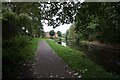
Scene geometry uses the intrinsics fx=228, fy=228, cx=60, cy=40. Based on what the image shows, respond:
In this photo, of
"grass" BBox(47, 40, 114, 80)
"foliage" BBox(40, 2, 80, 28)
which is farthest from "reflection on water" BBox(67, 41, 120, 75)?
"foliage" BBox(40, 2, 80, 28)

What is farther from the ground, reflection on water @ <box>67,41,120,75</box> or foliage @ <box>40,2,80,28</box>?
foliage @ <box>40,2,80,28</box>

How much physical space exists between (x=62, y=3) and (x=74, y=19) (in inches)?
62.3

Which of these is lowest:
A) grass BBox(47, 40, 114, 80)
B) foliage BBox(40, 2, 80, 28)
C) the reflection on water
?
the reflection on water

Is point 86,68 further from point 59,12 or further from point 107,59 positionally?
point 107,59

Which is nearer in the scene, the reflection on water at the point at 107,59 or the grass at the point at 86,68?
the grass at the point at 86,68

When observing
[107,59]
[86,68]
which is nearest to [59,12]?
[86,68]

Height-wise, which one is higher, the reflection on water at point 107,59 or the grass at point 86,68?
the grass at point 86,68

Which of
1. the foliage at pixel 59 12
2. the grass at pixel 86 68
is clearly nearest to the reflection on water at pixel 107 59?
the grass at pixel 86 68

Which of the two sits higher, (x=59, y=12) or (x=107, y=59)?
(x=59, y=12)

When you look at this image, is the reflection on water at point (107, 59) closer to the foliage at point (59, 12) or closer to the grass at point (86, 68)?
the grass at point (86, 68)

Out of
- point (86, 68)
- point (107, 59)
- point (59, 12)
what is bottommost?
point (107, 59)

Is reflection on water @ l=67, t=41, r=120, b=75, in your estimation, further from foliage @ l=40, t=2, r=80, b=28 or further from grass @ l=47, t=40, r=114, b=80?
foliage @ l=40, t=2, r=80, b=28

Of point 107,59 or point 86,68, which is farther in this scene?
point 107,59

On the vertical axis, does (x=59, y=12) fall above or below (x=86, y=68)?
above
